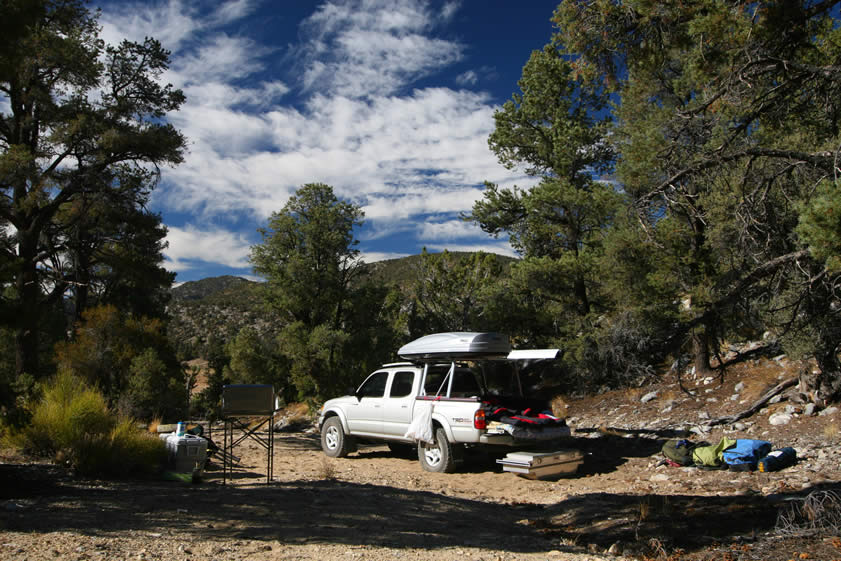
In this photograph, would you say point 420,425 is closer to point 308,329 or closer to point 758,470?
point 758,470

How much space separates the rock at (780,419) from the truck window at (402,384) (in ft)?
24.3

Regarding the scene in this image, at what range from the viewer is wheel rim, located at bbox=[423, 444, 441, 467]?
9953 millimetres

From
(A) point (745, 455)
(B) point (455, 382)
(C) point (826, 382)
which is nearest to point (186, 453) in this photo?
(B) point (455, 382)

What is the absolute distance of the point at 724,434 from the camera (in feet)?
37.4

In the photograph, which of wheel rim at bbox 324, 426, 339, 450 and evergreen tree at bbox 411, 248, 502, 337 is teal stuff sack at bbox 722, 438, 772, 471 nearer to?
wheel rim at bbox 324, 426, 339, 450

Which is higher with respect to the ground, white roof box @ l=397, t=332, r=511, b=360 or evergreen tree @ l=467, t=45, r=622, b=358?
evergreen tree @ l=467, t=45, r=622, b=358

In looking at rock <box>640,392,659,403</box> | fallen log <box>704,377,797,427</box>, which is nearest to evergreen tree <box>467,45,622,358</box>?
rock <box>640,392,659,403</box>

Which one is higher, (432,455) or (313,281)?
(313,281)

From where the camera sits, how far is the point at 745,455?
27.9ft

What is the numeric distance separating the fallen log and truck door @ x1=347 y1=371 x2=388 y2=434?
7.07 meters

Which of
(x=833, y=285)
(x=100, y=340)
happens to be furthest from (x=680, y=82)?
(x=100, y=340)

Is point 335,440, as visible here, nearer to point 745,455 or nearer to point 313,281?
point 745,455

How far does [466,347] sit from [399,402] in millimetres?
1996

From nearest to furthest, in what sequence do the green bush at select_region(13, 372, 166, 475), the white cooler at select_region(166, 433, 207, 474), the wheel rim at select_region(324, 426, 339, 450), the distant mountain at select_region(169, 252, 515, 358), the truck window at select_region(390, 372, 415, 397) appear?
the green bush at select_region(13, 372, 166, 475), the white cooler at select_region(166, 433, 207, 474), the truck window at select_region(390, 372, 415, 397), the wheel rim at select_region(324, 426, 339, 450), the distant mountain at select_region(169, 252, 515, 358)
